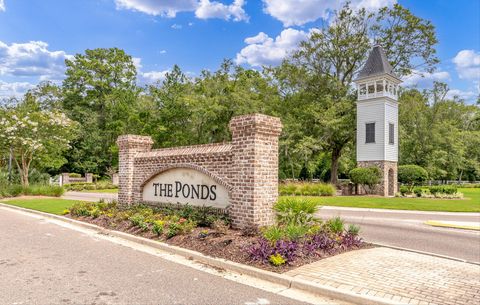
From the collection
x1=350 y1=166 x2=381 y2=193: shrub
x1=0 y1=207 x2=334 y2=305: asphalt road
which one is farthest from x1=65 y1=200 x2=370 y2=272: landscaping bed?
x1=350 y1=166 x2=381 y2=193: shrub

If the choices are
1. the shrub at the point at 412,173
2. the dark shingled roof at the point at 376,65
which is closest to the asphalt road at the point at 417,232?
the shrub at the point at 412,173

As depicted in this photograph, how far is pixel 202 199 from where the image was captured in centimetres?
1016

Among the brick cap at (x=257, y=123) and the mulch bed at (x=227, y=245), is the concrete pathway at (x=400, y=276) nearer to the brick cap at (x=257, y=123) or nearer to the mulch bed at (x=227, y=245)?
the mulch bed at (x=227, y=245)

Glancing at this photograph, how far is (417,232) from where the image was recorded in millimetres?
11555

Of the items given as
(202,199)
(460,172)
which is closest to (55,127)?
(202,199)

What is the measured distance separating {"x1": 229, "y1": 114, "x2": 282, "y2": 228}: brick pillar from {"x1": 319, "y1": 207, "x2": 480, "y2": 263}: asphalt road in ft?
11.5

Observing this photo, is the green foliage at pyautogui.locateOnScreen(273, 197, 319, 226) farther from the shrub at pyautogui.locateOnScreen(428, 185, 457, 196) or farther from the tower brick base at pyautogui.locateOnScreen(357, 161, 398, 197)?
the tower brick base at pyautogui.locateOnScreen(357, 161, 398, 197)

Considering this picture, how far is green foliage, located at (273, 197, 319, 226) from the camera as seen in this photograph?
8.62m

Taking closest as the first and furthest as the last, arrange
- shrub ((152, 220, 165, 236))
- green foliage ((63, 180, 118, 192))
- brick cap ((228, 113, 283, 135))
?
brick cap ((228, 113, 283, 135))
shrub ((152, 220, 165, 236))
green foliage ((63, 180, 118, 192))

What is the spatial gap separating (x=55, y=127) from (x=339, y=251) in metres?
24.5

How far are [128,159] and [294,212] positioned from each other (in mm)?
7003

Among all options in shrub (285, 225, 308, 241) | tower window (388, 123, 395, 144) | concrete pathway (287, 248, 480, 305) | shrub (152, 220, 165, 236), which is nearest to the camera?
concrete pathway (287, 248, 480, 305)

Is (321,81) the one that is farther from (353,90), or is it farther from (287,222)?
(287,222)

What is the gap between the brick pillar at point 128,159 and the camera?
1309cm
